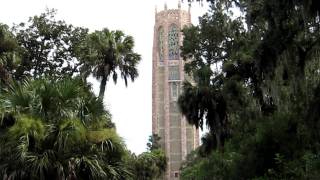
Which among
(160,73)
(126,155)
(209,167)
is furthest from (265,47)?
(160,73)

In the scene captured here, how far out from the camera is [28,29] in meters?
32.9

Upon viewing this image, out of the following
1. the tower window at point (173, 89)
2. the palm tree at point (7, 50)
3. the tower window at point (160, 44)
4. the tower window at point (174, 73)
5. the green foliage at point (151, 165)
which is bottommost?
the green foliage at point (151, 165)

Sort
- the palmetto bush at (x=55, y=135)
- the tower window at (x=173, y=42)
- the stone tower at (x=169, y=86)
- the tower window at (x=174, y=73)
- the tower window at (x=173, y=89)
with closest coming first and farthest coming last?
1. the palmetto bush at (x=55, y=135)
2. the stone tower at (x=169, y=86)
3. the tower window at (x=173, y=89)
4. the tower window at (x=174, y=73)
5. the tower window at (x=173, y=42)

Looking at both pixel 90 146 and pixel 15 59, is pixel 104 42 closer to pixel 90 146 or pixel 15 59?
pixel 15 59

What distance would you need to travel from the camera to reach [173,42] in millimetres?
123000

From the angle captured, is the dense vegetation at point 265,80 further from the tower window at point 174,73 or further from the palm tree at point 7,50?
the tower window at point 174,73

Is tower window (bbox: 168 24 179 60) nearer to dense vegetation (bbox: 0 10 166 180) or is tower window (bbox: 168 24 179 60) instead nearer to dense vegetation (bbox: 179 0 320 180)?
dense vegetation (bbox: 179 0 320 180)

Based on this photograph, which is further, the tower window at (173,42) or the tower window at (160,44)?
the tower window at (160,44)

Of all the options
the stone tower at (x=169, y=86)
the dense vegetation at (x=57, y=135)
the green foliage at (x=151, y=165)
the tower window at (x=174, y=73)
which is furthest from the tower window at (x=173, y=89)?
the dense vegetation at (x=57, y=135)

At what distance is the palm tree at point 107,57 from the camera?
97.5 ft

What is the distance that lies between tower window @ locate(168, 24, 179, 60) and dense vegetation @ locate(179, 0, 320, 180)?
88.3m

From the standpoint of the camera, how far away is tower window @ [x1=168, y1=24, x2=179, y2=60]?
12169 centimetres

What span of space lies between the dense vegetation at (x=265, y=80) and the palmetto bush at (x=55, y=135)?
16.5 ft

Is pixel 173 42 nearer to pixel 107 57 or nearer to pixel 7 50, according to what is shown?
pixel 107 57
